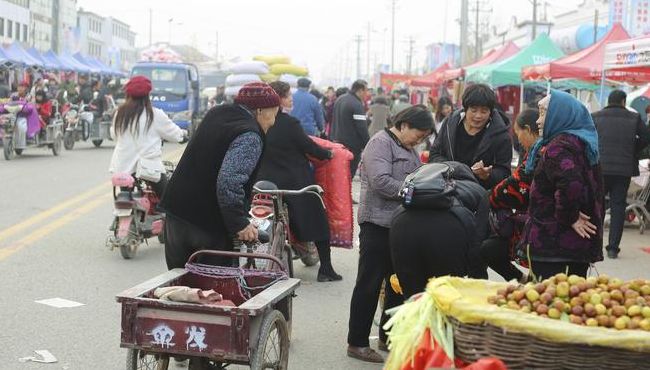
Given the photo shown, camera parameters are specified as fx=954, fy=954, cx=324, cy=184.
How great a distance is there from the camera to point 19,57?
34.9m

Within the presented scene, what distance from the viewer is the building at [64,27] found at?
4411cm

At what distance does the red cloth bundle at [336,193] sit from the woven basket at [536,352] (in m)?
5.12

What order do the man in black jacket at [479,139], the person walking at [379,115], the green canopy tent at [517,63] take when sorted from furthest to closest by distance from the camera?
1. the green canopy tent at [517,63]
2. the person walking at [379,115]
3. the man in black jacket at [479,139]

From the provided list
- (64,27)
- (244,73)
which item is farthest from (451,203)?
(64,27)

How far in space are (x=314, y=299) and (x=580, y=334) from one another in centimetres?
481

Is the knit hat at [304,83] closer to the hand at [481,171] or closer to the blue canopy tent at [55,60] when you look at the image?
the hand at [481,171]

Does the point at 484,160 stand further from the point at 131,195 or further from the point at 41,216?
the point at 41,216

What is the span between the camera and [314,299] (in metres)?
8.34

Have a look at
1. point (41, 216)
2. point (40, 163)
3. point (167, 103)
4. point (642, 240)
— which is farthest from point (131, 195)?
point (167, 103)

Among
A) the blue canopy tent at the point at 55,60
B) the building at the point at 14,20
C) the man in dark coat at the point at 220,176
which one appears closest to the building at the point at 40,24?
the building at the point at 14,20

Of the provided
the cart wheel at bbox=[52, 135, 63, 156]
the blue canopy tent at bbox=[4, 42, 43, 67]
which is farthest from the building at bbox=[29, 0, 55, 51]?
the cart wheel at bbox=[52, 135, 63, 156]

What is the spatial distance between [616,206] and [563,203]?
6.25m

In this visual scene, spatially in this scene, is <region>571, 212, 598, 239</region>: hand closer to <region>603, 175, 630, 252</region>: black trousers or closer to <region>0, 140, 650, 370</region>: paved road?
<region>0, 140, 650, 370</region>: paved road

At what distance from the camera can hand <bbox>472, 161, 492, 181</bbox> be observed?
6.61 meters
